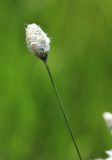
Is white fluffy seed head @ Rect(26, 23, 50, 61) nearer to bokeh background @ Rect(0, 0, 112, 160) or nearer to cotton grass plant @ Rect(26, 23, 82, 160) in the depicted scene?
cotton grass plant @ Rect(26, 23, 82, 160)

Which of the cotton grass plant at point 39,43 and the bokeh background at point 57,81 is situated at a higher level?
the bokeh background at point 57,81

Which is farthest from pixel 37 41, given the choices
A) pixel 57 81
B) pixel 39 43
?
pixel 57 81

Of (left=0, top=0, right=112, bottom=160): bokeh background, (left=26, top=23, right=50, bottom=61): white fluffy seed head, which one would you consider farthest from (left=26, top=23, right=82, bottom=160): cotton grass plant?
(left=0, top=0, right=112, bottom=160): bokeh background

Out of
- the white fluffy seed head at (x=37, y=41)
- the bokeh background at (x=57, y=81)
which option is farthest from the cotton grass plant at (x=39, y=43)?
the bokeh background at (x=57, y=81)

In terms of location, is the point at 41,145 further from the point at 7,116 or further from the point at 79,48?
the point at 79,48

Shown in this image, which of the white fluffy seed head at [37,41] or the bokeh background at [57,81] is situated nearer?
the white fluffy seed head at [37,41]

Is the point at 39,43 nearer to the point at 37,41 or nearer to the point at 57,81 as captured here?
the point at 37,41

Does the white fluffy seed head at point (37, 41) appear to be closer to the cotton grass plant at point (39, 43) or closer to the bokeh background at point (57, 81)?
the cotton grass plant at point (39, 43)
